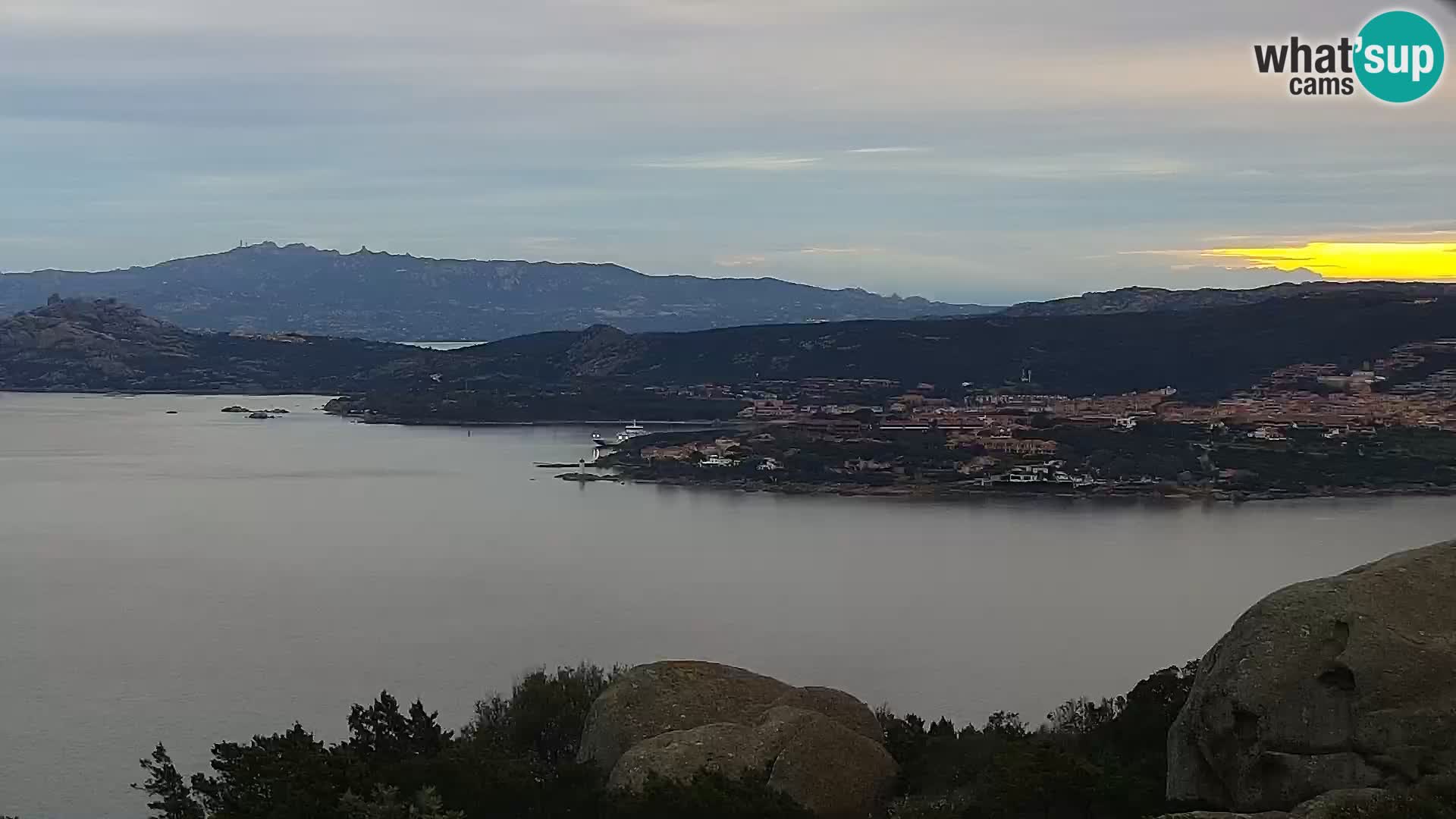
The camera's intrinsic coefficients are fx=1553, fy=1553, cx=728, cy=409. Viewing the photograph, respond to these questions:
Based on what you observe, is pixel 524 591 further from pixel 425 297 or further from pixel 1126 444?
pixel 425 297

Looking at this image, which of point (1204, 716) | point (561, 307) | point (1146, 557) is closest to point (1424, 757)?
point (1204, 716)

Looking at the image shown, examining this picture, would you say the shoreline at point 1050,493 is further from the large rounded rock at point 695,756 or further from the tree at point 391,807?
the tree at point 391,807

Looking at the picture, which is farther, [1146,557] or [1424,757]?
[1146,557]

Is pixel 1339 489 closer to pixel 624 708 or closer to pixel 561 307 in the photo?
pixel 624 708

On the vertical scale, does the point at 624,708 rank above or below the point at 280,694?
above

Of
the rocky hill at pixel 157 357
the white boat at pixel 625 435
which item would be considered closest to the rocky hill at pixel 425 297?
the rocky hill at pixel 157 357

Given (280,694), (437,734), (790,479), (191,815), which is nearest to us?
(191,815)
